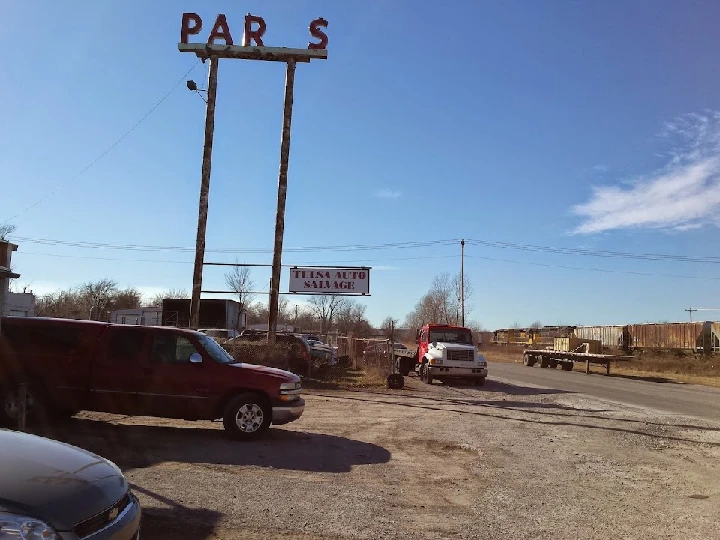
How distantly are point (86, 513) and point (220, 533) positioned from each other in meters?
2.14

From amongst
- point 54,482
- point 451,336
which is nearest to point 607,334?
point 451,336

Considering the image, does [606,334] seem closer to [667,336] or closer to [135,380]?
[667,336]

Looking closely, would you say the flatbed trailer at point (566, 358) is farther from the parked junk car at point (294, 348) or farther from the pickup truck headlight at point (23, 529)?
the pickup truck headlight at point (23, 529)

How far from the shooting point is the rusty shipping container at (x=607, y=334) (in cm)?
4744

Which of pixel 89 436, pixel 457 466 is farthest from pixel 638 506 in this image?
pixel 89 436

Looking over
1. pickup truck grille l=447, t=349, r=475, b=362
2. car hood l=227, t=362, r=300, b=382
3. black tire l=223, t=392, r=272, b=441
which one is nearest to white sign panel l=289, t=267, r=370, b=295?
pickup truck grille l=447, t=349, r=475, b=362

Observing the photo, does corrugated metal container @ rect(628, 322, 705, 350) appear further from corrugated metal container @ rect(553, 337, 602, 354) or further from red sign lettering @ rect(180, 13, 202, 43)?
red sign lettering @ rect(180, 13, 202, 43)

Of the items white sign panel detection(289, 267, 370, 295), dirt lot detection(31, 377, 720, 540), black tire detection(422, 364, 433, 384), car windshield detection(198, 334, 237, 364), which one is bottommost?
dirt lot detection(31, 377, 720, 540)

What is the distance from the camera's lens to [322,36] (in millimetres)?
21297

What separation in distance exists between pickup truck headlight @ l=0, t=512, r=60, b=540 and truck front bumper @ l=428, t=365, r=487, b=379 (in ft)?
65.4

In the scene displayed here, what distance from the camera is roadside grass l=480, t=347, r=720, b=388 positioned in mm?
31788

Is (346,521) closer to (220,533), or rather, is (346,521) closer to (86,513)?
(220,533)

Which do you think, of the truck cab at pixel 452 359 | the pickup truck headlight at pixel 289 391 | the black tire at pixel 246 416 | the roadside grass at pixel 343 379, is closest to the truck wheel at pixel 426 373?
the truck cab at pixel 452 359

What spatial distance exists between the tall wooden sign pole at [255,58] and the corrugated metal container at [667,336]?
109 ft
